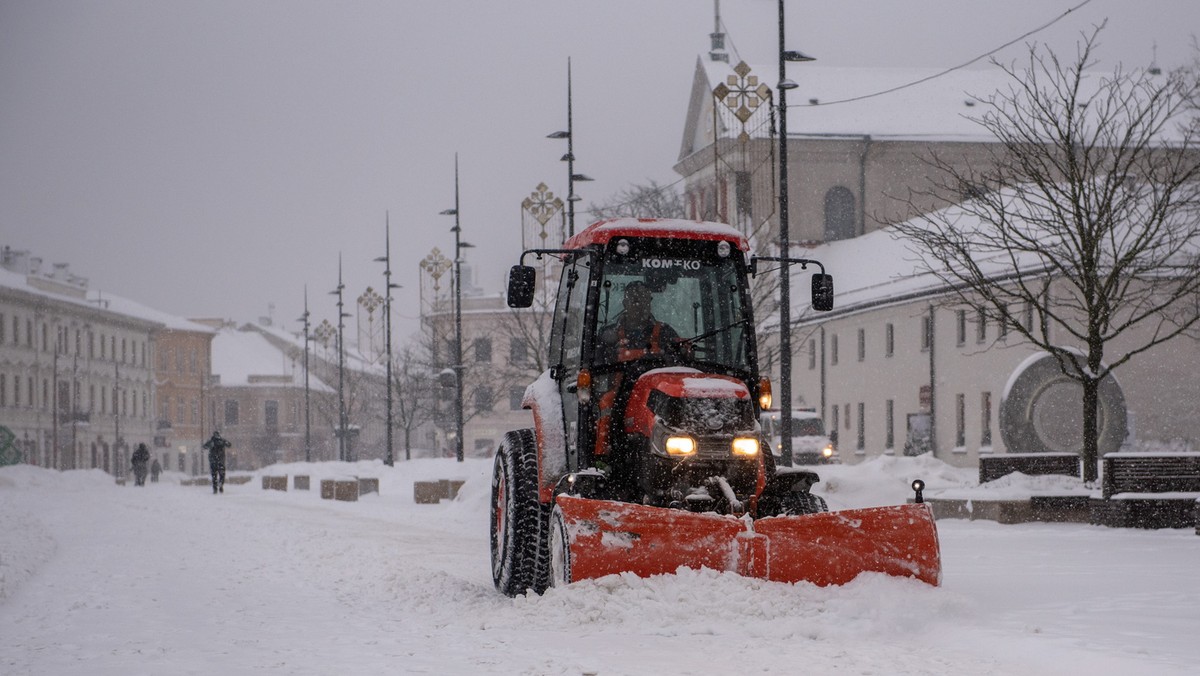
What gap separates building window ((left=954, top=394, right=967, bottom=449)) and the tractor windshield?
3909cm

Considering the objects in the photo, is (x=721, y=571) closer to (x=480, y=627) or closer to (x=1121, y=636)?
(x=480, y=627)

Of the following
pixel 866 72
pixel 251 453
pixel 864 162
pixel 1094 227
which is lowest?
pixel 251 453

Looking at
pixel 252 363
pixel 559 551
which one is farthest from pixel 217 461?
pixel 252 363

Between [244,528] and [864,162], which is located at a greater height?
[864,162]

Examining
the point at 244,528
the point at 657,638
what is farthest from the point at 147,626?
the point at 244,528

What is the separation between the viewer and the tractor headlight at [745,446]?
10.7 metres

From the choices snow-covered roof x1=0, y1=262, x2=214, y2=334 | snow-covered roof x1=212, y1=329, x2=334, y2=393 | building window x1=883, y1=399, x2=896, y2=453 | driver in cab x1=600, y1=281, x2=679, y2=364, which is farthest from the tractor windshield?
snow-covered roof x1=212, y1=329, x2=334, y2=393

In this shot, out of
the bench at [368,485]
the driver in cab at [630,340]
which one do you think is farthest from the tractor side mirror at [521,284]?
the bench at [368,485]

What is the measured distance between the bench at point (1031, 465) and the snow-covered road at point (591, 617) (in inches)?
212

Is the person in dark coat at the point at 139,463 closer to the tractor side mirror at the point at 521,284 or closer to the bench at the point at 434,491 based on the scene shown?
the bench at the point at 434,491

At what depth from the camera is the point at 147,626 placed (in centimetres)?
1069

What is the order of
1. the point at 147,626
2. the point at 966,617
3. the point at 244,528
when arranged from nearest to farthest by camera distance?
the point at 966,617, the point at 147,626, the point at 244,528

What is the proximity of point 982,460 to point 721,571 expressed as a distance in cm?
1450

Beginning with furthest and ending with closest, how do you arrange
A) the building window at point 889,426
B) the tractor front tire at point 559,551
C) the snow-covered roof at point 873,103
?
the snow-covered roof at point 873,103 → the building window at point 889,426 → the tractor front tire at point 559,551
